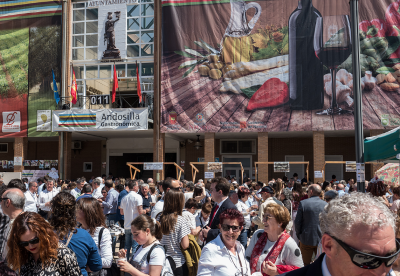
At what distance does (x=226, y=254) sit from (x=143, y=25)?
78.6ft

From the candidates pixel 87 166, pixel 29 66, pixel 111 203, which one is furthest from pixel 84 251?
pixel 87 166

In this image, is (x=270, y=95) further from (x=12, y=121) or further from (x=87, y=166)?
(x=12, y=121)

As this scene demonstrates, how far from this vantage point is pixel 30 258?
2910 millimetres

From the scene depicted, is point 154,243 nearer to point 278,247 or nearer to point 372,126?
point 278,247

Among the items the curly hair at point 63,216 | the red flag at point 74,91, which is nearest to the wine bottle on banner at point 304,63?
the red flag at point 74,91

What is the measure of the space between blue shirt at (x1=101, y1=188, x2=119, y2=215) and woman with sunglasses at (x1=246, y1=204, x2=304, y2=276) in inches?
262

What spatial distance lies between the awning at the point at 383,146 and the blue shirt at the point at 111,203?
646 cm

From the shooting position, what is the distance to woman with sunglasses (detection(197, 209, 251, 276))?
349 centimetres

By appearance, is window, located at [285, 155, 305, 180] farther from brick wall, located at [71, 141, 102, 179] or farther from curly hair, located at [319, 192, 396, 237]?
curly hair, located at [319, 192, 396, 237]

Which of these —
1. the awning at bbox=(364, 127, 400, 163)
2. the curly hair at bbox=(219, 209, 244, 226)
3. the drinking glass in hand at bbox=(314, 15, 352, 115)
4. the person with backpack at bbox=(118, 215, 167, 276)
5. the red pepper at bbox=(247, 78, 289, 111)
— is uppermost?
the drinking glass in hand at bbox=(314, 15, 352, 115)

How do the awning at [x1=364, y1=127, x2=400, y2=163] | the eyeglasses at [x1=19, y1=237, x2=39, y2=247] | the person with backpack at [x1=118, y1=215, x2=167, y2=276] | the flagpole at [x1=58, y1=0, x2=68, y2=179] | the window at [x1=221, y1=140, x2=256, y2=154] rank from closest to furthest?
the eyeglasses at [x1=19, y1=237, x2=39, y2=247] → the person with backpack at [x1=118, y1=215, x2=167, y2=276] → the awning at [x1=364, y1=127, x2=400, y2=163] → the flagpole at [x1=58, y1=0, x2=68, y2=179] → the window at [x1=221, y1=140, x2=256, y2=154]

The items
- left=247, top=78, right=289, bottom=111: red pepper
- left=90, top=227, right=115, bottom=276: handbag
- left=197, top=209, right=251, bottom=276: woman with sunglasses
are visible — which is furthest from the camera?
left=247, top=78, right=289, bottom=111: red pepper

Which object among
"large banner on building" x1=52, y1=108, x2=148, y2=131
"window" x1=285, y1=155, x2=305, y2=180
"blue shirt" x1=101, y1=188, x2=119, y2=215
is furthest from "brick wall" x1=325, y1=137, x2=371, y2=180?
"blue shirt" x1=101, y1=188, x2=119, y2=215

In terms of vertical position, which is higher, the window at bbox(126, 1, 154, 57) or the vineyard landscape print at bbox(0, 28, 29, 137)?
the window at bbox(126, 1, 154, 57)
